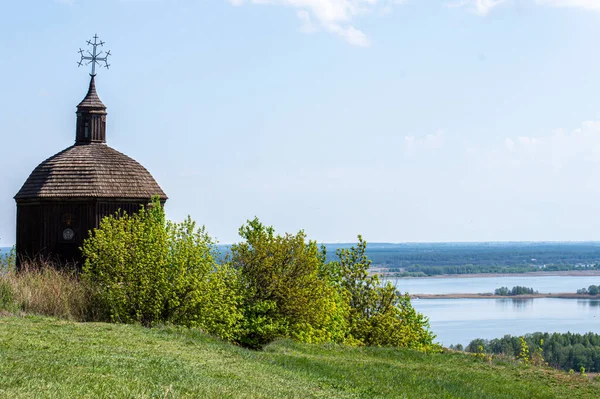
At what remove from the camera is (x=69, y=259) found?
31625 millimetres

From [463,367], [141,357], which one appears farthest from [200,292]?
[141,357]

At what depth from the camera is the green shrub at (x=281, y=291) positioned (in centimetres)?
2608

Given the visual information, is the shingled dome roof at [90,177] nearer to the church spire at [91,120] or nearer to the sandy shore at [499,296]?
the church spire at [91,120]

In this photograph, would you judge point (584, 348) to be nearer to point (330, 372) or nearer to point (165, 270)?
point (165, 270)

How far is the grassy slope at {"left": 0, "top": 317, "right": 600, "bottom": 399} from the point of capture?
10.6 meters

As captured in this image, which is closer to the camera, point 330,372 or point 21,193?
point 330,372

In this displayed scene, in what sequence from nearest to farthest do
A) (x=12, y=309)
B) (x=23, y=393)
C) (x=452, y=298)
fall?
(x=23, y=393) → (x=12, y=309) → (x=452, y=298)

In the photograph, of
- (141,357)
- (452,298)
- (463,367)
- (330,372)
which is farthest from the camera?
(452,298)

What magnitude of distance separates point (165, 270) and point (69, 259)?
8.98 m

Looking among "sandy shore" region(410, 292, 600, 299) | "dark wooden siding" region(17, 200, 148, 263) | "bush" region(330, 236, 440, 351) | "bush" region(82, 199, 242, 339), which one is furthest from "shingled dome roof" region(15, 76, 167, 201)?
"sandy shore" region(410, 292, 600, 299)

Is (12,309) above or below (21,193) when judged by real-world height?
below

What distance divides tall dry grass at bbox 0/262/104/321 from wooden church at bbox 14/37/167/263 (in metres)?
7.07

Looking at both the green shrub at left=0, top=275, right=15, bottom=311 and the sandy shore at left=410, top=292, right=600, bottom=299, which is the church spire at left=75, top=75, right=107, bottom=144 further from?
the sandy shore at left=410, top=292, right=600, bottom=299

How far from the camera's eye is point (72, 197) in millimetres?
31781
